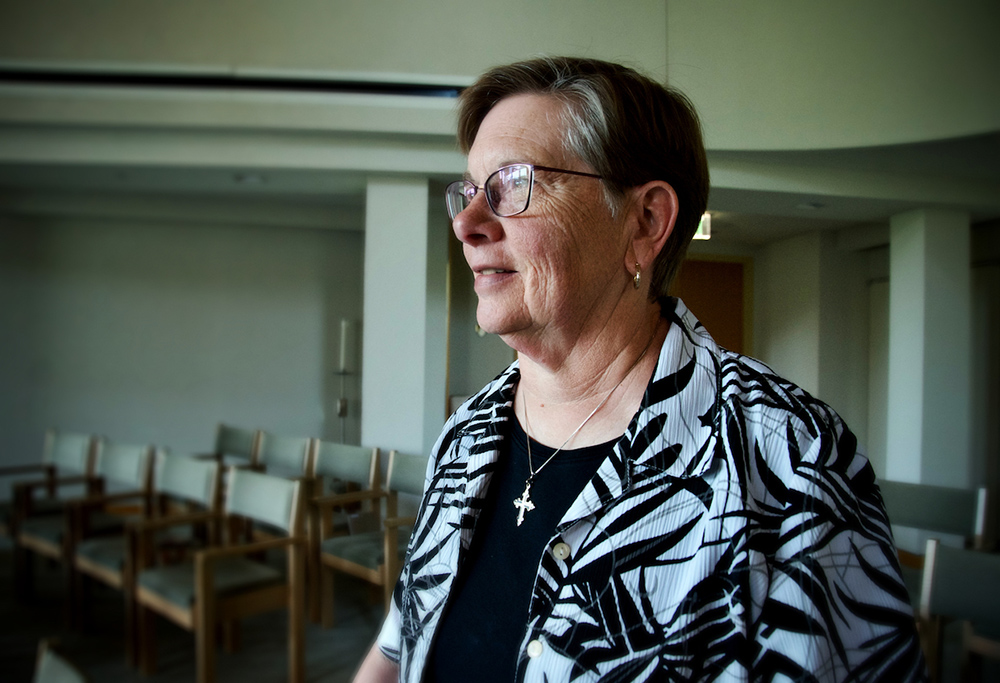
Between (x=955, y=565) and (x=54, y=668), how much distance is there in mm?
1713

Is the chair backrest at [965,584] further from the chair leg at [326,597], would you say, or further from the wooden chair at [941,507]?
the chair leg at [326,597]

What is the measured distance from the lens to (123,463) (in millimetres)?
1452

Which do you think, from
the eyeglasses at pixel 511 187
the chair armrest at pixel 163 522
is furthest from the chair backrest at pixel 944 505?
the chair armrest at pixel 163 522

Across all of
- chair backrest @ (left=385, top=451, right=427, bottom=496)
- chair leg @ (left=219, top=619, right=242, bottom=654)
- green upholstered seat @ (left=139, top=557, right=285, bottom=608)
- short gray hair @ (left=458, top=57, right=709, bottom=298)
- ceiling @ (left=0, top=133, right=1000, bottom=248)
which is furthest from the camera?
chair leg @ (left=219, top=619, right=242, bottom=654)

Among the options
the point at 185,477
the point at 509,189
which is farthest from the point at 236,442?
the point at 509,189

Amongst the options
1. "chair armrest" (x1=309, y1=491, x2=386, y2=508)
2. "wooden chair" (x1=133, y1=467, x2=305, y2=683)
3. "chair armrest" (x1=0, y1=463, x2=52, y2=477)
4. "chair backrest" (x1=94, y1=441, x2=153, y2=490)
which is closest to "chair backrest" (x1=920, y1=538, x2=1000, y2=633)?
"chair armrest" (x1=309, y1=491, x2=386, y2=508)

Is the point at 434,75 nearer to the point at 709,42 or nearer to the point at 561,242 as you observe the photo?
the point at 709,42

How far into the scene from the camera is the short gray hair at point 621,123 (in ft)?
2.22

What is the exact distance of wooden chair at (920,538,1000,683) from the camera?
97 cm

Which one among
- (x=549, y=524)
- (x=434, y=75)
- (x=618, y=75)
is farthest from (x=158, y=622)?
(x=618, y=75)

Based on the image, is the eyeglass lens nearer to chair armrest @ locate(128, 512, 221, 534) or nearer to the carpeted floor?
the carpeted floor

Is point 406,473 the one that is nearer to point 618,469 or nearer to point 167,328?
point 618,469

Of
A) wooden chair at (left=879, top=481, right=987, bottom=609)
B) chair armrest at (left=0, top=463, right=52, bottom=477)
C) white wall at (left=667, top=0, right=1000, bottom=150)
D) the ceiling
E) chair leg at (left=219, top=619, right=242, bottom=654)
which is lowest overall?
chair leg at (left=219, top=619, right=242, bottom=654)

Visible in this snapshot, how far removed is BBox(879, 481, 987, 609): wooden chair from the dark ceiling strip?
3.75 ft
